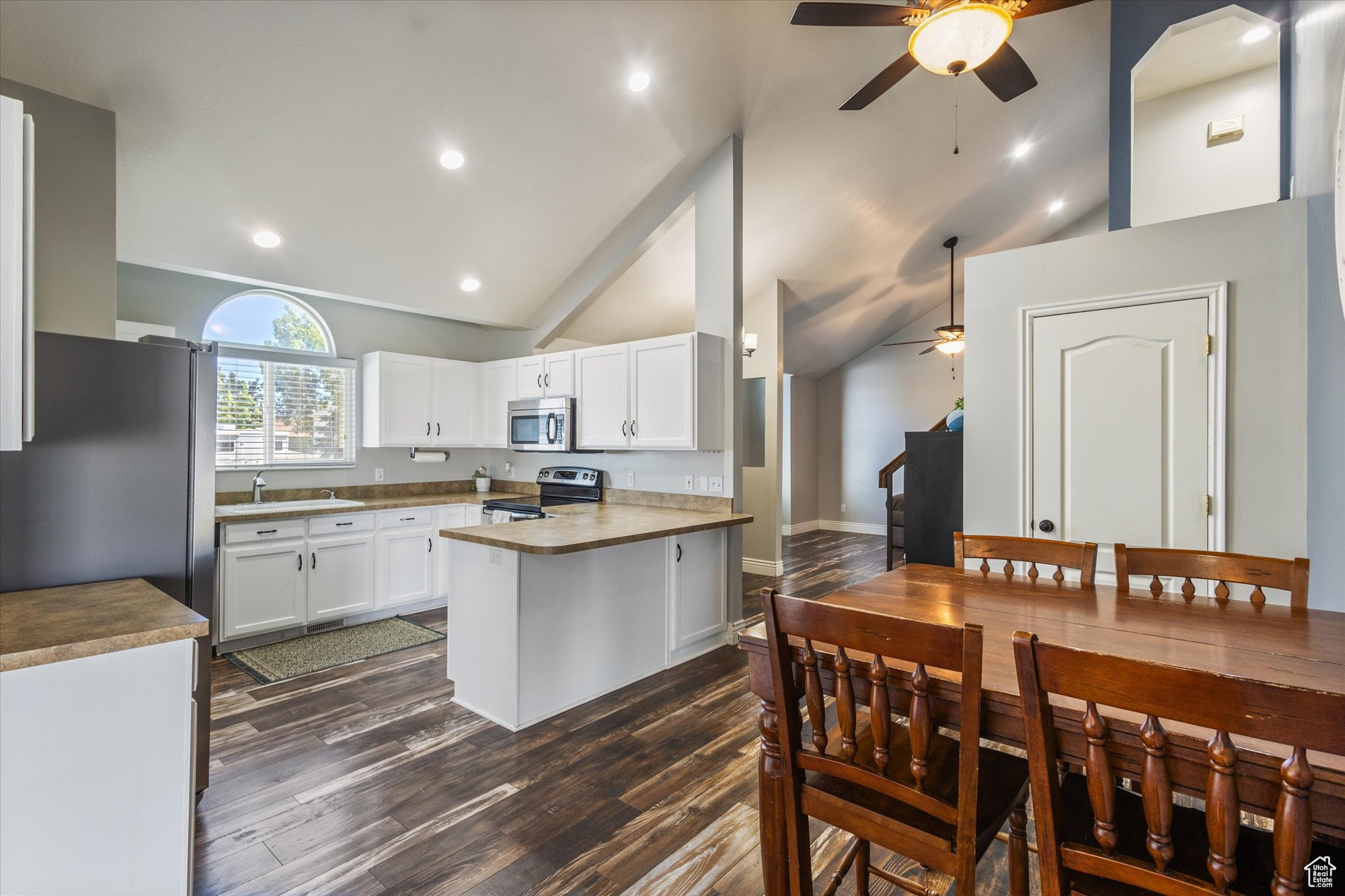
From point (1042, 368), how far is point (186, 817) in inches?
138

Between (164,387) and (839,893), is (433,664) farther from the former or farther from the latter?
(839,893)

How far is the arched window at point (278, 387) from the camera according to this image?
421cm

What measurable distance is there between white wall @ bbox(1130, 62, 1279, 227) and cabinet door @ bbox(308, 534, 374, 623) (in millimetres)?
5265

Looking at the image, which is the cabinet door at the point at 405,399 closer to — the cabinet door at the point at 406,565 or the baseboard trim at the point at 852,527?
the cabinet door at the point at 406,565

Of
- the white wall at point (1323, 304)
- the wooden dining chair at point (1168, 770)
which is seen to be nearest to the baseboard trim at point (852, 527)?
the white wall at point (1323, 304)

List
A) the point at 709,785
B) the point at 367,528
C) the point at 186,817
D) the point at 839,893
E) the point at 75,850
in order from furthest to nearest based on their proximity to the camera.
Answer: the point at 367,528 → the point at 709,785 → the point at 839,893 → the point at 186,817 → the point at 75,850

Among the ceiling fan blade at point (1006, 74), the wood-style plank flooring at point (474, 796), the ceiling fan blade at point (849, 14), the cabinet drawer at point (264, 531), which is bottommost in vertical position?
the wood-style plank flooring at point (474, 796)

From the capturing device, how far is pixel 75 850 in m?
1.26

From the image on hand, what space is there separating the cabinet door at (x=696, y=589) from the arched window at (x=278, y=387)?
9.58ft

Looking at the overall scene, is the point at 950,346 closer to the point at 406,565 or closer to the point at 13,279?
the point at 406,565

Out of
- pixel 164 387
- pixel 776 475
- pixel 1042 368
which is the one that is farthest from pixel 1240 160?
pixel 164 387

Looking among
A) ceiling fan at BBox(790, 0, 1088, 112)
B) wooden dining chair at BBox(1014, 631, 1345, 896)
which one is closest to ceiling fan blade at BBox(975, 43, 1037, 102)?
ceiling fan at BBox(790, 0, 1088, 112)

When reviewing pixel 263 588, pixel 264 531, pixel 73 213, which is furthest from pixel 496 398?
pixel 73 213

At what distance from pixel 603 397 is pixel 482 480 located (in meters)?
1.75
